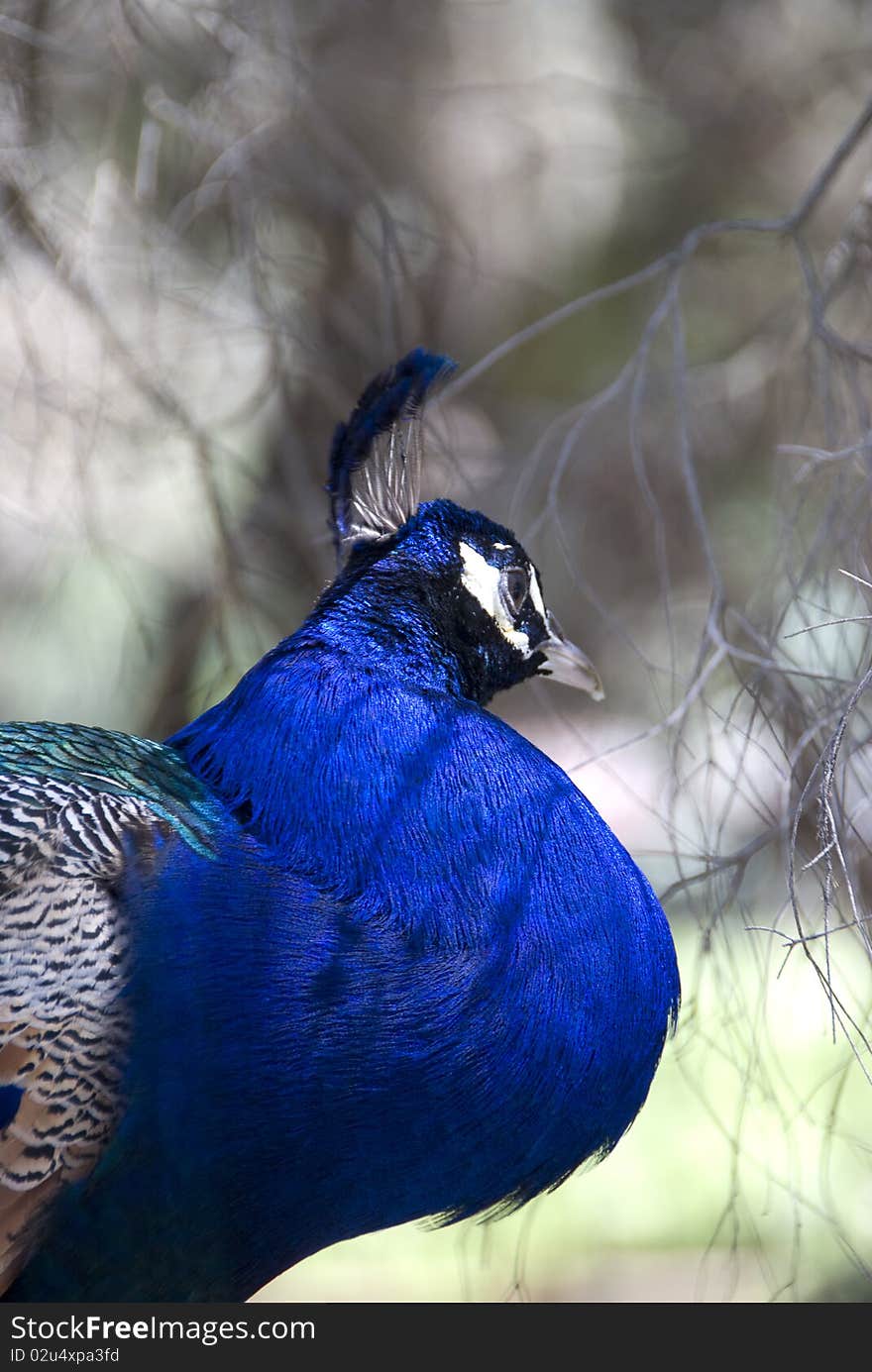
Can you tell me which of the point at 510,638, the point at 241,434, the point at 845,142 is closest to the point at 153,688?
the point at 241,434

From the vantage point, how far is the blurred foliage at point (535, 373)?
1.60 m

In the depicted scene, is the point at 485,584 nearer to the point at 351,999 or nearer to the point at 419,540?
the point at 419,540

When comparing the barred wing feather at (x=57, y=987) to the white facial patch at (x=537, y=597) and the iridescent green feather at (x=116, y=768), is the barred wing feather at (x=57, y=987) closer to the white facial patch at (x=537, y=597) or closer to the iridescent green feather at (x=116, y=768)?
the iridescent green feather at (x=116, y=768)

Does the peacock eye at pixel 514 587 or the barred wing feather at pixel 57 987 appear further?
the peacock eye at pixel 514 587

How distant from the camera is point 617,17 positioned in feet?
8.07

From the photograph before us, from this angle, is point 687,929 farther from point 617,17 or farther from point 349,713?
point 617,17

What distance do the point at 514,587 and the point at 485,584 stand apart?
0.15ft

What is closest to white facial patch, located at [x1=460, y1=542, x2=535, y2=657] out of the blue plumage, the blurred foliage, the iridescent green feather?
the blurred foliage

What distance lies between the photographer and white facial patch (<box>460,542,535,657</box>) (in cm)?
165

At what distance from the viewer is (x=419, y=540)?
5.34ft

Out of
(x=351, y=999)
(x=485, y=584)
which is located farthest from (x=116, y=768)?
(x=485, y=584)

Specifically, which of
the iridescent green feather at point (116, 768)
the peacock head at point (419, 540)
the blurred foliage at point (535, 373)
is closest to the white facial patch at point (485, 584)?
the peacock head at point (419, 540)

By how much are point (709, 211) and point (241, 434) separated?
3.34ft

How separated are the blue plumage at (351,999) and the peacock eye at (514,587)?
256mm
